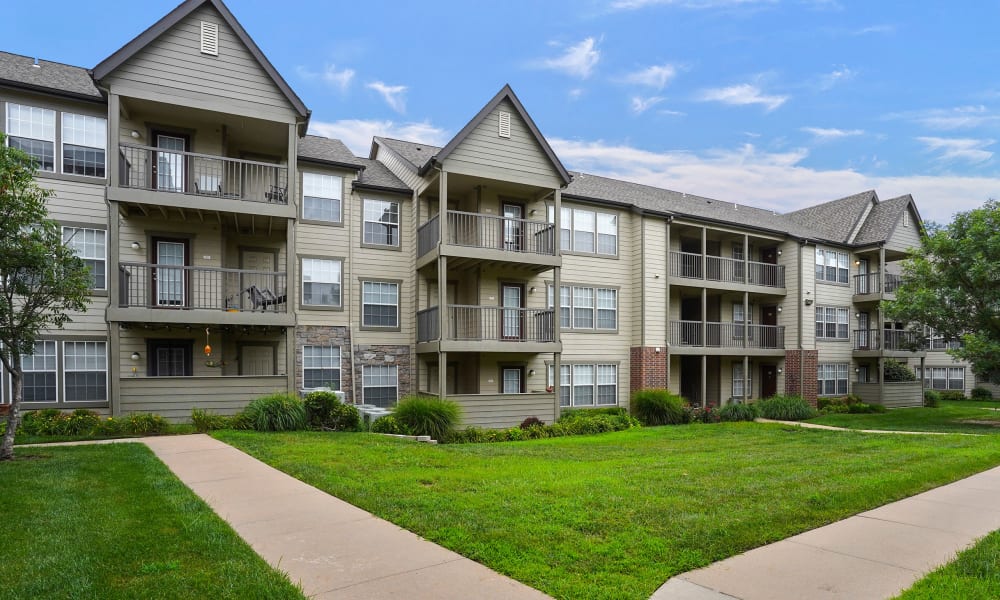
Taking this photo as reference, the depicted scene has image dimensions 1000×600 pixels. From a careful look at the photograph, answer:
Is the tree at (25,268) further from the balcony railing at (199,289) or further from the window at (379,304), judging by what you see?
the window at (379,304)

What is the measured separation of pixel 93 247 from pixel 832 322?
28.8m

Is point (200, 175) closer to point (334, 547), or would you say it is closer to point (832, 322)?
point (334, 547)

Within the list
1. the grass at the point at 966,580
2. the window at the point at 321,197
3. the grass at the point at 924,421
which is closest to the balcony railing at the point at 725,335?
the grass at the point at 924,421

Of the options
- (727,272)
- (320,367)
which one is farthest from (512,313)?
(727,272)

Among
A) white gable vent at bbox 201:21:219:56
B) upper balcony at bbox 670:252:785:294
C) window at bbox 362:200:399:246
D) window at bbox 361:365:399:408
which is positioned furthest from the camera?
upper balcony at bbox 670:252:785:294

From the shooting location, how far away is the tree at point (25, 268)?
884 centimetres

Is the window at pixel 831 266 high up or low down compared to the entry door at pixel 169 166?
down

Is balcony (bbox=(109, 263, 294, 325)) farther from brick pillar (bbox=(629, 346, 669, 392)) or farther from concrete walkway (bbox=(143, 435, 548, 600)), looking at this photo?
brick pillar (bbox=(629, 346, 669, 392))

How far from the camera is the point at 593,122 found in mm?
32500

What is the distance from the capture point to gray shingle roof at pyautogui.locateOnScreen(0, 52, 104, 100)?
46.3 feet

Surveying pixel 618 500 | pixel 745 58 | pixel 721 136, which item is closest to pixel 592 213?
pixel 745 58

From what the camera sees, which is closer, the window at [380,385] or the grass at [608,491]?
the grass at [608,491]

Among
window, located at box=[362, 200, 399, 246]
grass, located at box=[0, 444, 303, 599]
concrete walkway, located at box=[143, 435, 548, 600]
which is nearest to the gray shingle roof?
→ window, located at box=[362, 200, 399, 246]

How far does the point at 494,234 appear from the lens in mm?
19250
